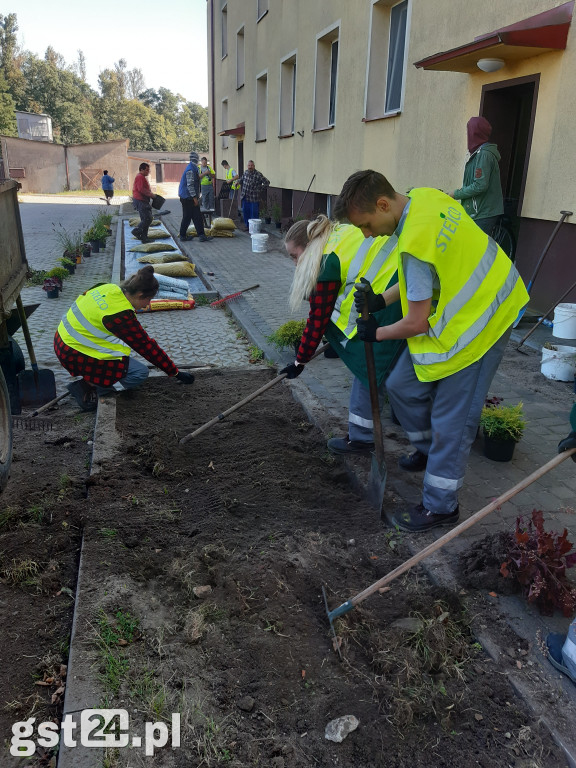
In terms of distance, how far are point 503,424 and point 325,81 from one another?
11403 millimetres

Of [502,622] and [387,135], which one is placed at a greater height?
[387,135]

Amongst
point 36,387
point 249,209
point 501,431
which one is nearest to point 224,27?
point 249,209

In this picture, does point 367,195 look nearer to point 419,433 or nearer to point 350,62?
point 419,433

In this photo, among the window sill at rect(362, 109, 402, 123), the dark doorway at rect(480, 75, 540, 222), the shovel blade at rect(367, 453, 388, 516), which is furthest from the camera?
the window sill at rect(362, 109, 402, 123)

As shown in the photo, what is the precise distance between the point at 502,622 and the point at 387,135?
8.58m

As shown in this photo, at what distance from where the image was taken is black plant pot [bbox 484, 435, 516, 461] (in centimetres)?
374

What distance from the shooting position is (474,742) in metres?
2.03

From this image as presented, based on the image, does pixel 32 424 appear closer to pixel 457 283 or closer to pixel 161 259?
pixel 457 283

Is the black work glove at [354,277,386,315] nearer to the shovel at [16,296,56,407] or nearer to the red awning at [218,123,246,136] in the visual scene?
the shovel at [16,296,56,407]

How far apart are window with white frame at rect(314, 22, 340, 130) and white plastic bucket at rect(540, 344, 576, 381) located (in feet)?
28.4

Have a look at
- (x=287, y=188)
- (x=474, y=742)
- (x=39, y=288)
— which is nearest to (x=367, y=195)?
(x=474, y=742)

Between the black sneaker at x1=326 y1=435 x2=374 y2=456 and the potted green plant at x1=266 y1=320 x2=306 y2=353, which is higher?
the potted green plant at x1=266 y1=320 x2=306 y2=353

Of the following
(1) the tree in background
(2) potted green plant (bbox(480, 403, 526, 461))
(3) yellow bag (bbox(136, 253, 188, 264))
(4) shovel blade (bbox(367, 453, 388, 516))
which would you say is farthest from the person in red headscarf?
(1) the tree in background

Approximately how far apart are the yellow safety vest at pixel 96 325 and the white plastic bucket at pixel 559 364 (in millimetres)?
3541
